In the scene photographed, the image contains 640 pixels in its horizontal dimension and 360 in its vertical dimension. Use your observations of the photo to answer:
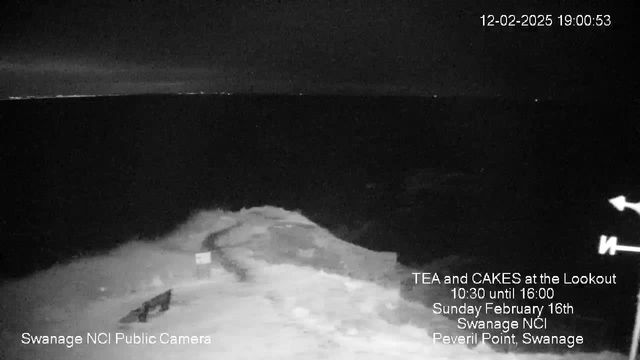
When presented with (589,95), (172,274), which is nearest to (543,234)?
(589,95)

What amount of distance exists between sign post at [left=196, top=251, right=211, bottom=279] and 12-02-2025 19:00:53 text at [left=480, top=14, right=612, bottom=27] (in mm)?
848

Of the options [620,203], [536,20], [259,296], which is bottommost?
[259,296]

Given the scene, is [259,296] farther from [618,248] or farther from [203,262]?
[618,248]

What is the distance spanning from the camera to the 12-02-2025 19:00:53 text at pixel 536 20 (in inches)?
46.3

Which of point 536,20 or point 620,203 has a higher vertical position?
point 536,20

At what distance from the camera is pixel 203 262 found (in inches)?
48.3

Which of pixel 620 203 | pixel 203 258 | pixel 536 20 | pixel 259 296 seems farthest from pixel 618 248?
pixel 203 258

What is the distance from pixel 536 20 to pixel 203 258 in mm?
957

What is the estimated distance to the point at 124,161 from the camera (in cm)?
121

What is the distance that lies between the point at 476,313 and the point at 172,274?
2.40 ft

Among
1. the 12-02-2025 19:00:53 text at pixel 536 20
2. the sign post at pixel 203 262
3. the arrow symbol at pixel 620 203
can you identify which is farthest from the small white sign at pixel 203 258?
the arrow symbol at pixel 620 203

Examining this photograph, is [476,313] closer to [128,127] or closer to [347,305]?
[347,305]

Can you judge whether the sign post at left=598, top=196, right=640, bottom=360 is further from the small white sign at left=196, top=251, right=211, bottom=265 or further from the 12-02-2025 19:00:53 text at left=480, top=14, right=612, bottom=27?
the small white sign at left=196, top=251, right=211, bottom=265

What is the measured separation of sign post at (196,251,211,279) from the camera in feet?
4.01
